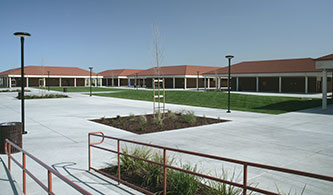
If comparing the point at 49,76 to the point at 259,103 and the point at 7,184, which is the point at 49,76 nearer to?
the point at 259,103

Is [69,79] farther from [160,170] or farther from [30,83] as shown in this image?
[160,170]

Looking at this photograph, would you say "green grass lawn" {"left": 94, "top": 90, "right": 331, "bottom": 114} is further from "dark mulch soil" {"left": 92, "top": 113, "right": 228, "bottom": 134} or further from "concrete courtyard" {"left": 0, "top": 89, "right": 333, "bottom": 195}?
"dark mulch soil" {"left": 92, "top": 113, "right": 228, "bottom": 134}

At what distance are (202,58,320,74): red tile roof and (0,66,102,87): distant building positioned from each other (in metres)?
45.8

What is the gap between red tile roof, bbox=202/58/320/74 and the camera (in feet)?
142

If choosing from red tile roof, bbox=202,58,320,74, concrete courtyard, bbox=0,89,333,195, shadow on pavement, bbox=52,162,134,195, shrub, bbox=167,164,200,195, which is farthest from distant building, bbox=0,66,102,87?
shrub, bbox=167,164,200,195

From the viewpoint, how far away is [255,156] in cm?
802

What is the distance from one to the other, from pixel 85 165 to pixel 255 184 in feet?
13.7

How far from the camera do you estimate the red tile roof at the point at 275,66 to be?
4323cm

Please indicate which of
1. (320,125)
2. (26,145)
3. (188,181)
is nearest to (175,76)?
(320,125)

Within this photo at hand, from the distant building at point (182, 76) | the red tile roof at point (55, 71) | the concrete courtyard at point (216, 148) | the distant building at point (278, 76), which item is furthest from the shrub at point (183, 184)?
the red tile roof at point (55, 71)

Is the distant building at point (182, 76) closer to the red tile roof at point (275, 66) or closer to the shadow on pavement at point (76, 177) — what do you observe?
the red tile roof at point (275, 66)

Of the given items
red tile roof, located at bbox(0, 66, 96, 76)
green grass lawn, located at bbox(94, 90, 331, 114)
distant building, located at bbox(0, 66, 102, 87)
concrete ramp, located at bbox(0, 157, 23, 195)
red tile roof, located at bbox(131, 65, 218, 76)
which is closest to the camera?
concrete ramp, located at bbox(0, 157, 23, 195)

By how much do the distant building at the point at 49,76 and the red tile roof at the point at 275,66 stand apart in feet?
150

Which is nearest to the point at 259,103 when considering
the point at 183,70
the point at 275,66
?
the point at 275,66
